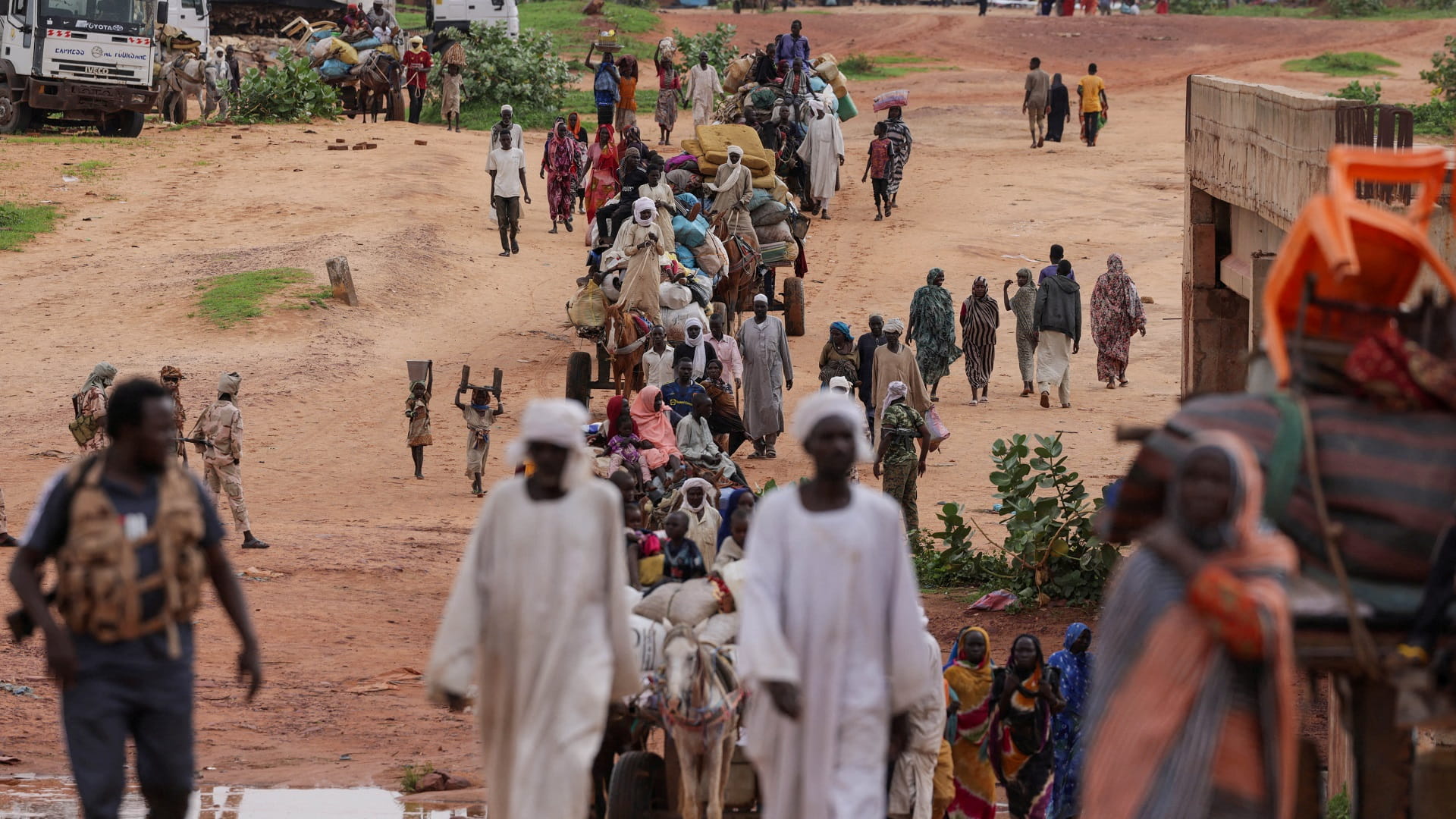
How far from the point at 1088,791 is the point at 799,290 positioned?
56.6ft

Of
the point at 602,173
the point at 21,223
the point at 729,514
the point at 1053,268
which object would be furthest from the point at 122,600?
the point at 21,223

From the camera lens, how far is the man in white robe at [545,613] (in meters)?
5.30

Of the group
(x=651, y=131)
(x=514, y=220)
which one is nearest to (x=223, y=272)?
(x=514, y=220)

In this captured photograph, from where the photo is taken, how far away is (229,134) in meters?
32.9

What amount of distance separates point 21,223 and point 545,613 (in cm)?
2289

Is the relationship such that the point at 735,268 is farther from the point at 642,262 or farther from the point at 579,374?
the point at 642,262

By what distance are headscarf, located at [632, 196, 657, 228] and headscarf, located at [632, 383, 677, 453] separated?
3.22 meters

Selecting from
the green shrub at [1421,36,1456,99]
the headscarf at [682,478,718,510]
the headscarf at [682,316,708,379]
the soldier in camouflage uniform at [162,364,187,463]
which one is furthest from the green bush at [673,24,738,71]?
the headscarf at [682,478,718,510]

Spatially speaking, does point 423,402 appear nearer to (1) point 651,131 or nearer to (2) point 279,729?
(2) point 279,729

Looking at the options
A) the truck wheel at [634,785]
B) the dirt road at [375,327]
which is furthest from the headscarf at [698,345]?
the truck wheel at [634,785]

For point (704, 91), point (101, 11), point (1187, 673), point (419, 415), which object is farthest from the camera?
point (704, 91)

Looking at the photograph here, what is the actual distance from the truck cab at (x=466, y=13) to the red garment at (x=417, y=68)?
597 cm

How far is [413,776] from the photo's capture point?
8.65 metres

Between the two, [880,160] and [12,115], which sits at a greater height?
[12,115]
